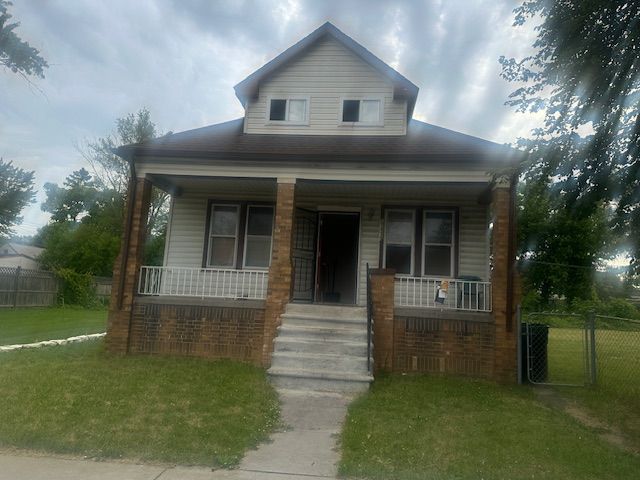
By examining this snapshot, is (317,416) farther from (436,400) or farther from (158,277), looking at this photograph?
(158,277)

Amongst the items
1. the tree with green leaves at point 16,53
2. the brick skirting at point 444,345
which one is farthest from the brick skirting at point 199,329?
the tree with green leaves at point 16,53

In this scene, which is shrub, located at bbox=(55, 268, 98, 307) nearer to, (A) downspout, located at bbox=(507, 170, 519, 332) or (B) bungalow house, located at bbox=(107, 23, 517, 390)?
(B) bungalow house, located at bbox=(107, 23, 517, 390)

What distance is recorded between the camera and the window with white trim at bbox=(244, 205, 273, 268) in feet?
36.7

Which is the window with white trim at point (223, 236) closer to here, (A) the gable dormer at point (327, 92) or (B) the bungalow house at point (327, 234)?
(B) the bungalow house at point (327, 234)

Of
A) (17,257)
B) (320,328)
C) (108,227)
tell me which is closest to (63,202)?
(17,257)

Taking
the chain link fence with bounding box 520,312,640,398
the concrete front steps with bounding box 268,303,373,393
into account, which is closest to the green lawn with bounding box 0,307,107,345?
the concrete front steps with bounding box 268,303,373,393

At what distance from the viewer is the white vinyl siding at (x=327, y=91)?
11211 mm

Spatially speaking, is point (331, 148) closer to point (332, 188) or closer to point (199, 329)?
point (332, 188)

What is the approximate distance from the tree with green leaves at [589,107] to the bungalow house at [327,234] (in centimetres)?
76

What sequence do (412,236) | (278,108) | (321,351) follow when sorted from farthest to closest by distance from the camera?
(278,108)
(412,236)
(321,351)

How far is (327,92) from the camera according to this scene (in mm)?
11477

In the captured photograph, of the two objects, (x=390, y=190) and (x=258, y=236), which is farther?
(x=258, y=236)

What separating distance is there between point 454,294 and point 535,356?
2.04m

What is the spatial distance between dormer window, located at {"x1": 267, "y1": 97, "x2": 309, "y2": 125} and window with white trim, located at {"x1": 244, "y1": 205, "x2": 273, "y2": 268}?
2.11m
